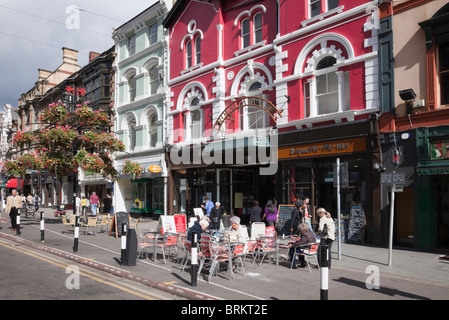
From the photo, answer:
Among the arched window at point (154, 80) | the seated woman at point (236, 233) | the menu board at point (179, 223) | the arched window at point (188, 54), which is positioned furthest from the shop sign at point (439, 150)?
the arched window at point (154, 80)

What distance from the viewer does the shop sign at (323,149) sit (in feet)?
46.0

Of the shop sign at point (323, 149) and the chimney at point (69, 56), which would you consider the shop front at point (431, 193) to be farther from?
the chimney at point (69, 56)

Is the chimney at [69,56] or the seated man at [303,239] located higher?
the chimney at [69,56]

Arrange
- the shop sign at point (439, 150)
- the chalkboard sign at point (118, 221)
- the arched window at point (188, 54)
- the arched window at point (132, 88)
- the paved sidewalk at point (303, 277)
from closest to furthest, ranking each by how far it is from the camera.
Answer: the paved sidewalk at point (303, 277) < the shop sign at point (439, 150) < the chalkboard sign at point (118, 221) < the arched window at point (188, 54) < the arched window at point (132, 88)

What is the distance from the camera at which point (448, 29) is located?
1191 centimetres

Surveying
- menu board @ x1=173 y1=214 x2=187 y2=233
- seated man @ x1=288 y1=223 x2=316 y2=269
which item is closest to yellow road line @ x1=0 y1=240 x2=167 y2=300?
seated man @ x1=288 y1=223 x2=316 y2=269

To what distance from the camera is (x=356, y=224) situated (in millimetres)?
14070

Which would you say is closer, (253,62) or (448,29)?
(448,29)

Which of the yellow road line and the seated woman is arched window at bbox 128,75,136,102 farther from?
the seated woman

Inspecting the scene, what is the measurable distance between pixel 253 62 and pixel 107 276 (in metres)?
13.0

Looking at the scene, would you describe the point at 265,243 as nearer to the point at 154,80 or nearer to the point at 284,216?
the point at 284,216

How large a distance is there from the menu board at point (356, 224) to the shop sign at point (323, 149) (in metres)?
2.18
